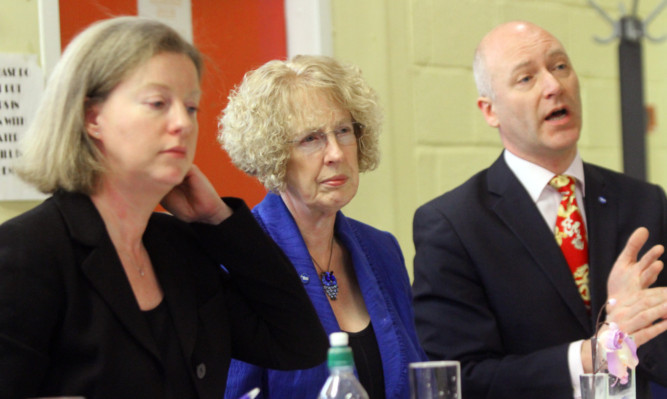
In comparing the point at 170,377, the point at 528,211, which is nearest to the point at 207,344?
the point at 170,377

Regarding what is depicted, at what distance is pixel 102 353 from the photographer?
1.33 m

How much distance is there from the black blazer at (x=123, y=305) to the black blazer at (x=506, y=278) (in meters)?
0.51

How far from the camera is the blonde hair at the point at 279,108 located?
2025 mm

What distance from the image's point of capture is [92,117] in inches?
56.2

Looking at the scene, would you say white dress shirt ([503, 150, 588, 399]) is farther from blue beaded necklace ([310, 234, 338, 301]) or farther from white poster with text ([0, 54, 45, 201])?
white poster with text ([0, 54, 45, 201])

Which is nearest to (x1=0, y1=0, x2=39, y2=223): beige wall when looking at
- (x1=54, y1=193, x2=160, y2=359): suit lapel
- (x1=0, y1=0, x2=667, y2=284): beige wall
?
(x1=54, y1=193, x2=160, y2=359): suit lapel

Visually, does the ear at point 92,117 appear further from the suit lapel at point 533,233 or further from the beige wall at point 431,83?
the beige wall at point 431,83

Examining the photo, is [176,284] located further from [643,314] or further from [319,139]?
[643,314]

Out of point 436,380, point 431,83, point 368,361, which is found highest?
point 431,83

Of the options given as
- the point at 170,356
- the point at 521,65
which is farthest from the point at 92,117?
the point at 521,65

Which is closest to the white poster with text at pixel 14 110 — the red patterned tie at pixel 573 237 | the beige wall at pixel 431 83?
the beige wall at pixel 431 83

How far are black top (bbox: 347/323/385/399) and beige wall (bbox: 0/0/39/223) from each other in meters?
0.95

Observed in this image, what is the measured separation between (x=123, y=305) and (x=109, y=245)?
0.34 feet

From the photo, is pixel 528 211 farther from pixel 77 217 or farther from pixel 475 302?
pixel 77 217
